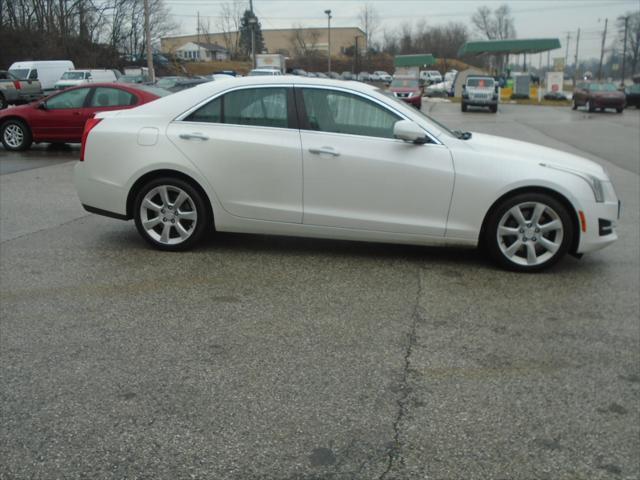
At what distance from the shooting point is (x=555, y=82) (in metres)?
58.8

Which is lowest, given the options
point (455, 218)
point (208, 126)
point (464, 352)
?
point (464, 352)

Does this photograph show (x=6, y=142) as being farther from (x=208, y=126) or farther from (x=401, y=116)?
(x=401, y=116)

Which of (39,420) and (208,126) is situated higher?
(208,126)

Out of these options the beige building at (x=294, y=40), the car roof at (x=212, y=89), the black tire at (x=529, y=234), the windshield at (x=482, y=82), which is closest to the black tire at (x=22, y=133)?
the car roof at (x=212, y=89)

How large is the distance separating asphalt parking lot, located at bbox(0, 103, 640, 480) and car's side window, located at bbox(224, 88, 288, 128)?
1225 mm

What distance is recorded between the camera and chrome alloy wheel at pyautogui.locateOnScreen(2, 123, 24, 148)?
15.1 metres

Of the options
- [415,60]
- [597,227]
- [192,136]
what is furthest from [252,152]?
[415,60]

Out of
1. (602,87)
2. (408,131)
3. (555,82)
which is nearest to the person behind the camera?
(408,131)

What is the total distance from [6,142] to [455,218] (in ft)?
41.2

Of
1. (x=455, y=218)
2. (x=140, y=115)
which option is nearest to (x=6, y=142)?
(x=140, y=115)

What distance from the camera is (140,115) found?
20.6 ft

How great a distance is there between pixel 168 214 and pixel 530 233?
3209 millimetres

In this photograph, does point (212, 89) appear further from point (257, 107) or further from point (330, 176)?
point (330, 176)

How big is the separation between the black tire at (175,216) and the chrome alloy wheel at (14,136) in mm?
10279
